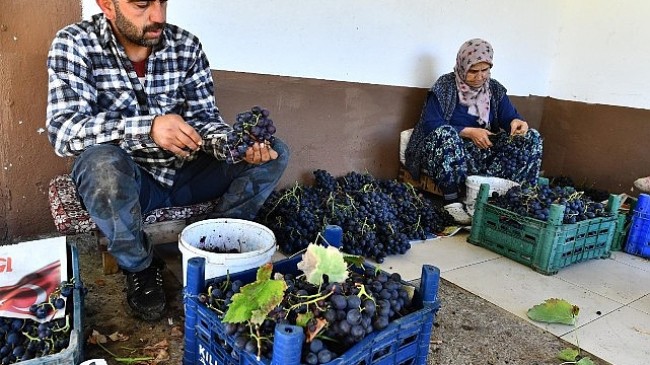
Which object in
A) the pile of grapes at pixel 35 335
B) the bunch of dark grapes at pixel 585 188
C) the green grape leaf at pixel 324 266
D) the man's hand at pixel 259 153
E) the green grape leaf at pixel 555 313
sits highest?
the man's hand at pixel 259 153

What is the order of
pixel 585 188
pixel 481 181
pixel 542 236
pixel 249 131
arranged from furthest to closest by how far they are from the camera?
pixel 585 188 → pixel 481 181 → pixel 542 236 → pixel 249 131

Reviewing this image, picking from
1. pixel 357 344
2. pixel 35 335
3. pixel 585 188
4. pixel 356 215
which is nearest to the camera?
pixel 357 344

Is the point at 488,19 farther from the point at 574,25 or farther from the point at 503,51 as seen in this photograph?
the point at 574,25

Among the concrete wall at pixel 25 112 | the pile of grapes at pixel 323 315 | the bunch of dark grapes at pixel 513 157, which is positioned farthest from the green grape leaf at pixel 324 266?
the bunch of dark grapes at pixel 513 157

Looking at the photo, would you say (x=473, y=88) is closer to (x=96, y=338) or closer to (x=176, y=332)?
(x=176, y=332)

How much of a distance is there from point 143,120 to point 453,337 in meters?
1.38

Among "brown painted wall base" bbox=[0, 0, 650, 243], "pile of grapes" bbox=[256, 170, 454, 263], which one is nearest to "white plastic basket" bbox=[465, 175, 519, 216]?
"pile of grapes" bbox=[256, 170, 454, 263]

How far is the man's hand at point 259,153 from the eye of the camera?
6.03 ft

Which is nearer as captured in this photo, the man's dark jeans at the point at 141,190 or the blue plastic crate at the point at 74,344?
the blue plastic crate at the point at 74,344

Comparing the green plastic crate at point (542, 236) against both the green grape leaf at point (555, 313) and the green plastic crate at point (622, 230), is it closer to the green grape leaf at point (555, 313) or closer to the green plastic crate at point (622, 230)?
the green plastic crate at point (622, 230)

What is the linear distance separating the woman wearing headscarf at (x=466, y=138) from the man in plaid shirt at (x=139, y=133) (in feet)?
5.03

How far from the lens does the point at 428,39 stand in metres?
3.66

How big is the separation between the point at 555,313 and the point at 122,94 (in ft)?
6.34

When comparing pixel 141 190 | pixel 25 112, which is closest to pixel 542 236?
pixel 141 190
